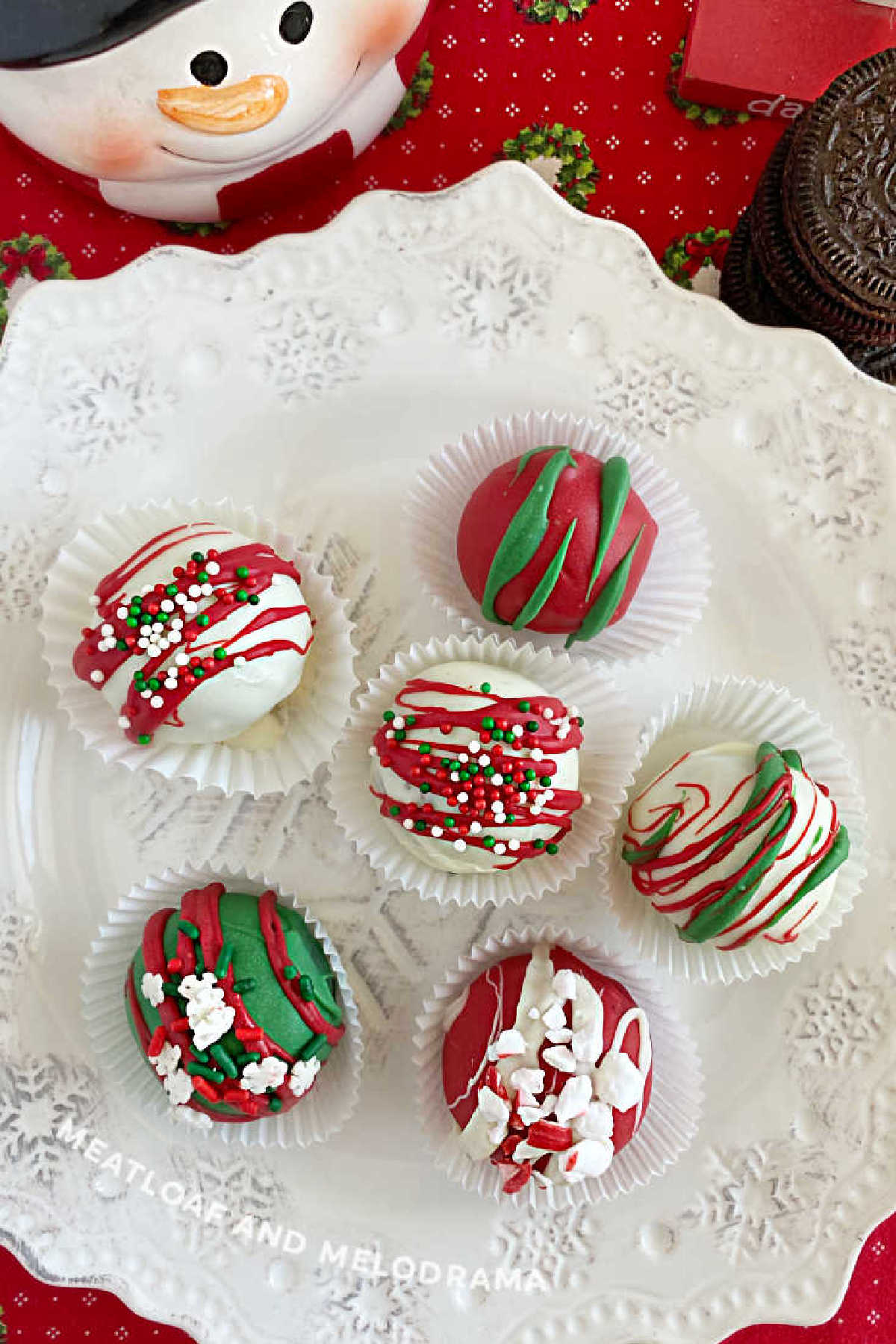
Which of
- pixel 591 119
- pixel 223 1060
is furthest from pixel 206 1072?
pixel 591 119

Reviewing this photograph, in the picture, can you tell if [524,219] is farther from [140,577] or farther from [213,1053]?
[213,1053]

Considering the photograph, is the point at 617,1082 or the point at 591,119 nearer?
the point at 617,1082

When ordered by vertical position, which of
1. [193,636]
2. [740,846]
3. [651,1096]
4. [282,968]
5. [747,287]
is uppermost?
[747,287]

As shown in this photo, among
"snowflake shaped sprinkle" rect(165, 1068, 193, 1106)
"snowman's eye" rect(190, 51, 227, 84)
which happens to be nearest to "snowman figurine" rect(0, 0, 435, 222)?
"snowman's eye" rect(190, 51, 227, 84)

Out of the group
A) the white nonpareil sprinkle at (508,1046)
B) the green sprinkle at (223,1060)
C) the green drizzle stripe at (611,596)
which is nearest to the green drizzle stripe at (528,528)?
the green drizzle stripe at (611,596)

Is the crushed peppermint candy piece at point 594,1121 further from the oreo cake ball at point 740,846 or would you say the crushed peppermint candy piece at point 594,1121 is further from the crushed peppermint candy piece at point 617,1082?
the oreo cake ball at point 740,846

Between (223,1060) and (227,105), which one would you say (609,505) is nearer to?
(227,105)

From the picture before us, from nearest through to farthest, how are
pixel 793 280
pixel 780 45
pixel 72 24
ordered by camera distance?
pixel 72 24
pixel 793 280
pixel 780 45

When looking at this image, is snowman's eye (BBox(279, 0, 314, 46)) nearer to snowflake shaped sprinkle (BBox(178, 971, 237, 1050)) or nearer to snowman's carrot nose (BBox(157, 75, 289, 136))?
snowman's carrot nose (BBox(157, 75, 289, 136))
